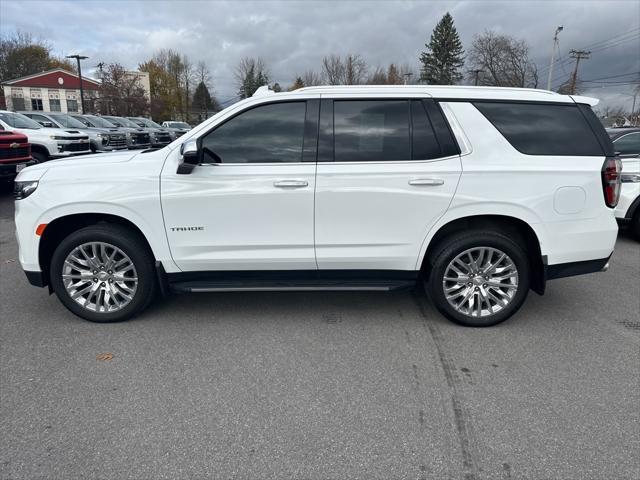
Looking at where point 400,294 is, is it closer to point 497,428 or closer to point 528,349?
point 528,349

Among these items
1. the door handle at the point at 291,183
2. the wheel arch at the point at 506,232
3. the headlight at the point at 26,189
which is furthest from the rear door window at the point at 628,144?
the headlight at the point at 26,189

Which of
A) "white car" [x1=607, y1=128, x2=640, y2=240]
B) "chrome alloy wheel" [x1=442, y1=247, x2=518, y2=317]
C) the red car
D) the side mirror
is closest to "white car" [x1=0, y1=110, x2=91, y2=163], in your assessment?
the red car

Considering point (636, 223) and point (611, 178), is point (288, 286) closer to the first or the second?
point (611, 178)

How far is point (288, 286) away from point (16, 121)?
40.4 ft

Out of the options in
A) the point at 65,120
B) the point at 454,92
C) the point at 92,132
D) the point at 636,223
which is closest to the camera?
the point at 454,92

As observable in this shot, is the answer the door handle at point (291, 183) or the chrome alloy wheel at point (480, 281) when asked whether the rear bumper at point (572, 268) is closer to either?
the chrome alloy wheel at point (480, 281)

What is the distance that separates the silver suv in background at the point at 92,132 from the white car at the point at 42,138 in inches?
90.3

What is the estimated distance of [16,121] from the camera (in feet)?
40.7

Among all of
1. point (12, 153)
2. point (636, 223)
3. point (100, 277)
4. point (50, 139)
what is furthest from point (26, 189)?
point (50, 139)

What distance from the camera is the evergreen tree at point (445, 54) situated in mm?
68188

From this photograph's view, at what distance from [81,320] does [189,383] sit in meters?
1.63

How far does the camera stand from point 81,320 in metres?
4.06

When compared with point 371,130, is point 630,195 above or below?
below

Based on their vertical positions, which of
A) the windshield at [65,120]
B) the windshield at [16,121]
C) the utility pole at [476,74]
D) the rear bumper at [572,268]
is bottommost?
the rear bumper at [572,268]
